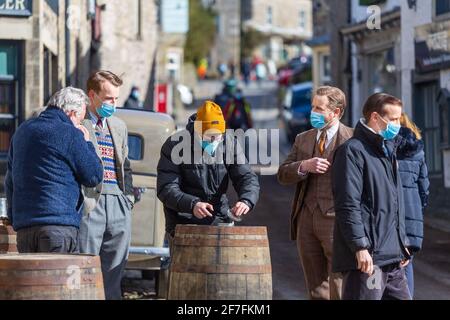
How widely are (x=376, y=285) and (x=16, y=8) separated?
11.0 meters

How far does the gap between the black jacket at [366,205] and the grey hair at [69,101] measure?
1.84 metres

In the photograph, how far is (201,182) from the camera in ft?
29.0

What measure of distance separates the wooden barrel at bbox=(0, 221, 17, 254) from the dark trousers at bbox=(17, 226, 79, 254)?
2.86 feet

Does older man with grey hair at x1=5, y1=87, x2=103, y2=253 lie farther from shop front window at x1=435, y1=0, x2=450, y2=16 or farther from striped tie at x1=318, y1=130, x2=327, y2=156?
shop front window at x1=435, y1=0, x2=450, y2=16

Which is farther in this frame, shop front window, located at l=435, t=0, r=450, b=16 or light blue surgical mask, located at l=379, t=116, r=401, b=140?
shop front window, located at l=435, t=0, r=450, b=16

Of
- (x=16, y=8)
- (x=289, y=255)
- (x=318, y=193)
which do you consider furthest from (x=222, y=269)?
(x=16, y=8)

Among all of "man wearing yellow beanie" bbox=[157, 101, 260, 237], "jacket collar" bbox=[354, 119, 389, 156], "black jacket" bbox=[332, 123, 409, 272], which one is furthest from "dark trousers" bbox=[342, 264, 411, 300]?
"man wearing yellow beanie" bbox=[157, 101, 260, 237]

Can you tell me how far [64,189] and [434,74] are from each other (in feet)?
44.6

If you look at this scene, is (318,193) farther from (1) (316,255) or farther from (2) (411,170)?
(2) (411,170)

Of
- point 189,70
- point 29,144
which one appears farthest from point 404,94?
point 189,70

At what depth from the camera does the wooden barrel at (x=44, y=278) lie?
7184mm

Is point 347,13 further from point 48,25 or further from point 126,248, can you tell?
point 126,248

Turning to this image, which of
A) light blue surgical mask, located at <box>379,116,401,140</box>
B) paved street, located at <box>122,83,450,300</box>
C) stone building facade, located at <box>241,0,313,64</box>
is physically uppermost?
stone building facade, located at <box>241,0,313,64</box>

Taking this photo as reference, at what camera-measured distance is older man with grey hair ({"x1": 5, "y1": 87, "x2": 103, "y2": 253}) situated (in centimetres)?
826
